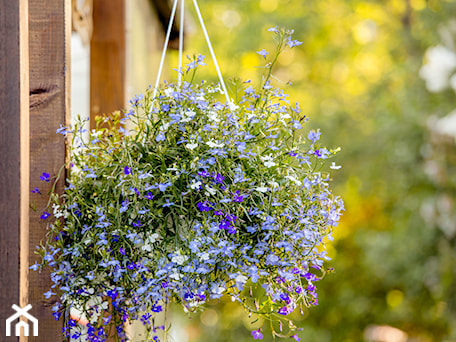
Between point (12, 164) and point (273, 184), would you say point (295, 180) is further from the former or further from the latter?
point (12, 164)

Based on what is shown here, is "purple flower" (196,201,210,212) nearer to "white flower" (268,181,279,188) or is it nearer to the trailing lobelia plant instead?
the trailing lobelia plant

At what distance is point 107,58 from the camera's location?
2.50 meters

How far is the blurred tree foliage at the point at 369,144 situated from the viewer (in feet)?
16.7

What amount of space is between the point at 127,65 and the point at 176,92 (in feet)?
4.58

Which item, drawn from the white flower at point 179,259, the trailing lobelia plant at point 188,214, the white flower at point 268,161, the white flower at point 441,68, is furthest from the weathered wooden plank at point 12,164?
the white flower at point 441,68

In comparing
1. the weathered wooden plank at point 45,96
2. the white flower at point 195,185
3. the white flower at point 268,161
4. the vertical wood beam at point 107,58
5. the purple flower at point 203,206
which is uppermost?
the vertical wood beam at point 107,58

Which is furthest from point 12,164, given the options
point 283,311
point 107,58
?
point 107,58

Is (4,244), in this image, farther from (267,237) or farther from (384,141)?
(384,141)

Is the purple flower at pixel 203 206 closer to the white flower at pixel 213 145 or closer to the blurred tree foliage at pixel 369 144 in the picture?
the white flower at pixel 213 145

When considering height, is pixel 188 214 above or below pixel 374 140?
below

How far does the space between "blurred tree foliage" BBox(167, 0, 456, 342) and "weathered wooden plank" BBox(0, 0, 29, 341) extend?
2420 millimetres

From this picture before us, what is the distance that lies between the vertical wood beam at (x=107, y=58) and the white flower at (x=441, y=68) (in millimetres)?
2938

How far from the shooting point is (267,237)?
1.18 m

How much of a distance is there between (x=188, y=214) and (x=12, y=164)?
0.39 m
